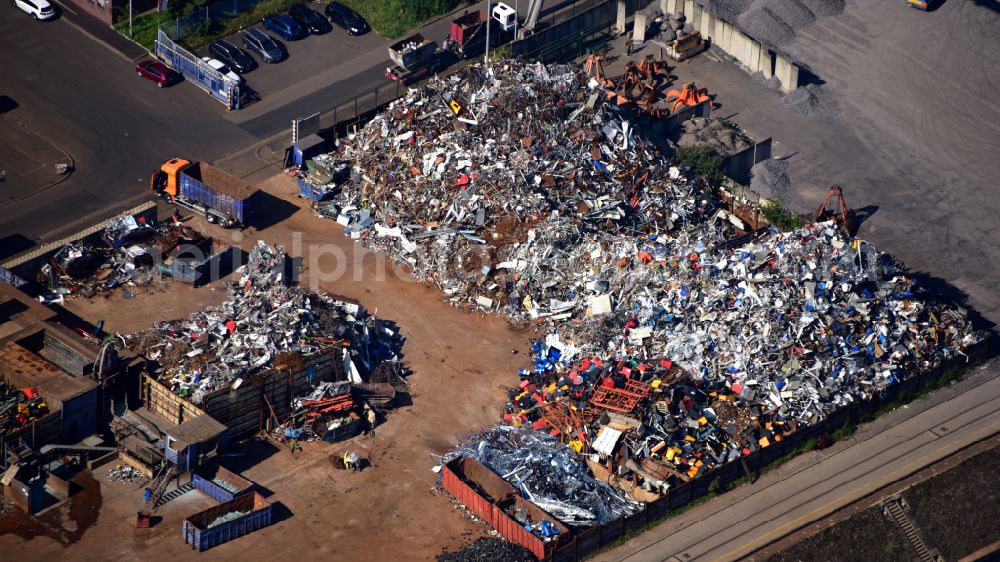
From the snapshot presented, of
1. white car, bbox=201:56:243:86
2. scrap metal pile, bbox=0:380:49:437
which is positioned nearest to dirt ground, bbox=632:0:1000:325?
white car, bbox=201:56:243:86

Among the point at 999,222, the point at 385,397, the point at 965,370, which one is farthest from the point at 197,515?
the point at 999,222

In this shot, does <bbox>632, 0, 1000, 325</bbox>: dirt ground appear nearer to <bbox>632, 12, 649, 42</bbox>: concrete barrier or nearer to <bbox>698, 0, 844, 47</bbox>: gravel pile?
<bbox>698, 0, 844, 47</bbox>: gravel pile

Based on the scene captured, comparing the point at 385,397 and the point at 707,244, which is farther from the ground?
the point at 707,244

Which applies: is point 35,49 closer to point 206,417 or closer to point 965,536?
point 206,417

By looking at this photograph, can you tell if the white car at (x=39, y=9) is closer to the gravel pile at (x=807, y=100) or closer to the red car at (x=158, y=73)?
the red car at (x=158, y=73)

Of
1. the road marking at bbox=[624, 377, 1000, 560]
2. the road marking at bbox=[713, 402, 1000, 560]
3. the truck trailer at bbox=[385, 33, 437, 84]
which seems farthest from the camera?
the truck trailer at bbox=[385, 33, 437, 84]

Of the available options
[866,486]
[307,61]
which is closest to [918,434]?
[866,486]

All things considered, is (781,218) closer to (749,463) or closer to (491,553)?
(749,463)
